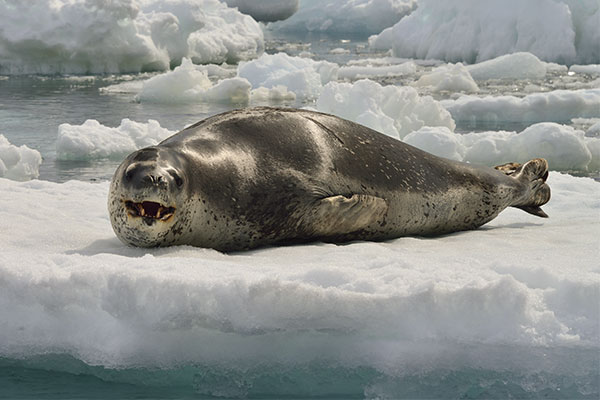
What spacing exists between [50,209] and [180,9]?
42.0ft

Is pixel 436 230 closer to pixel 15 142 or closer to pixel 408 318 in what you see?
pixel 408 318

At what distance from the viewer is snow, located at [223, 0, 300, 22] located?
29.3 metres

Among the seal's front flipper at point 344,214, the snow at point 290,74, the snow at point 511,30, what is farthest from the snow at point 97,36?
the seal's front flipper at point 344,214

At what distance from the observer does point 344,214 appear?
3396mm

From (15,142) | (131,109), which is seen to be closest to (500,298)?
(15,142)

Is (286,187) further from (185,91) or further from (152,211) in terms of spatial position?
(185,91)

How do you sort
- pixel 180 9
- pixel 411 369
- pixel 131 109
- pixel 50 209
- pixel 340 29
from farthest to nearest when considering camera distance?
pixel 340 29, pixel 180 9, pixel 131 109, pixel 50 209, pixel 411 369

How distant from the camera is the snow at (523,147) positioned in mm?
6777

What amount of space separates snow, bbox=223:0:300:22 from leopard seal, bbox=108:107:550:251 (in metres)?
26.1

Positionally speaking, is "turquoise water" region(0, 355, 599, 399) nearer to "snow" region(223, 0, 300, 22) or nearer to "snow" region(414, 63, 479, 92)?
"snow" region(414, 63, 479, 92)

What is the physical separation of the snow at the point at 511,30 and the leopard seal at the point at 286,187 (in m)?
12.2

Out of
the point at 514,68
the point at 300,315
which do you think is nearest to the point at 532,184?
the point at 300,315

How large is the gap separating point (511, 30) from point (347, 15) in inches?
517

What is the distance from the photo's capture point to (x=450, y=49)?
1695 centimetres
